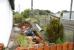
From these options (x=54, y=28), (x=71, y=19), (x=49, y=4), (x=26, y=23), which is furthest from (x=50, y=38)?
(x=49, y=4)

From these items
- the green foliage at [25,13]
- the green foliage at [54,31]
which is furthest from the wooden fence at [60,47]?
the green foliage at [25,13]

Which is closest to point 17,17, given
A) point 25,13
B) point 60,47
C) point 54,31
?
point 25,13

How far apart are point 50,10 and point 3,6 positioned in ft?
15.9

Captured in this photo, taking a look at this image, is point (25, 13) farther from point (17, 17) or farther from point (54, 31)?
point (54, 31)

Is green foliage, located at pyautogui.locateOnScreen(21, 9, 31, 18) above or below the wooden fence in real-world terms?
above

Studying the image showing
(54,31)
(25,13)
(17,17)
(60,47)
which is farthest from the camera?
(25,13)

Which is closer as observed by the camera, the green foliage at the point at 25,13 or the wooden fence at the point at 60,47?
the wooden fence at the point at 60,47

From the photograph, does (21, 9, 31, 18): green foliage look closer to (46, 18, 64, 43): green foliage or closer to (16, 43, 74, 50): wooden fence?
(46, 18, 64, 43): green foliage

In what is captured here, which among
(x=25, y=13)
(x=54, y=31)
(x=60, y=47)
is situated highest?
(x=25, y=13)

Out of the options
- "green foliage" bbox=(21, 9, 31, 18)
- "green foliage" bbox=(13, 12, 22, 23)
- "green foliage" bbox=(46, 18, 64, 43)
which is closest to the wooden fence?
"green foliage" bbox=(46, 18, 64, 43)

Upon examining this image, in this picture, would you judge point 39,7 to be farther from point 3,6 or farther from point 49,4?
point 3,6

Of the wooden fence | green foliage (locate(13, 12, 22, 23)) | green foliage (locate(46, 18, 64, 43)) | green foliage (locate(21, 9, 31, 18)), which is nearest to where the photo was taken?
the wooden fence

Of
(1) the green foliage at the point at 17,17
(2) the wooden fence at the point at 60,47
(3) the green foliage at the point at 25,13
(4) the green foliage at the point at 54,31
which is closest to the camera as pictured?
(2) the wooden fence at the point at 60,47

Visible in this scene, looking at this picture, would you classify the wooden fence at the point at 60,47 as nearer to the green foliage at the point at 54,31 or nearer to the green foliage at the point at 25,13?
the green foliage at the point at 54,31
